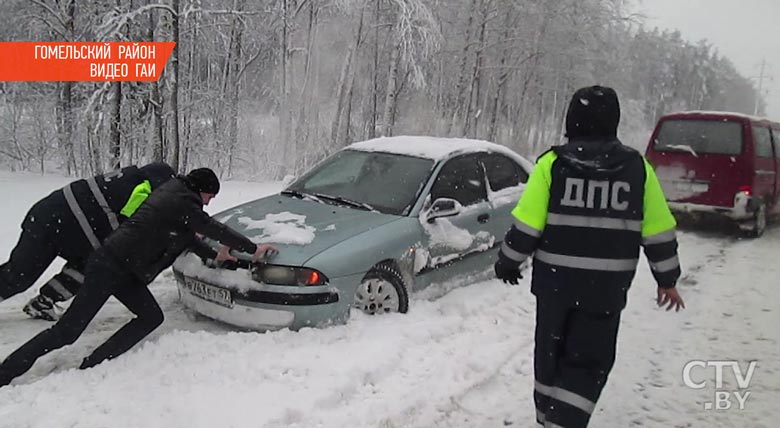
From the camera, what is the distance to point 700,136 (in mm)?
9180

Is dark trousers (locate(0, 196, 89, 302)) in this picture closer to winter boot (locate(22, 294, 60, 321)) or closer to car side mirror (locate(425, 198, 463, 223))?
winter boot (locate(22, 294, 60, 321))

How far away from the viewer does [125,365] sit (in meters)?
3.78

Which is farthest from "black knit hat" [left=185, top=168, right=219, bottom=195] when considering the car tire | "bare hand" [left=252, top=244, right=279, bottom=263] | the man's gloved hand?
the car tire

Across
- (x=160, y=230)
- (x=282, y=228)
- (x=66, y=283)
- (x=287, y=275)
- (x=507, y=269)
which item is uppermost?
(x=507, y=269)

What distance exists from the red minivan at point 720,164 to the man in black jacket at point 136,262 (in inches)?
298

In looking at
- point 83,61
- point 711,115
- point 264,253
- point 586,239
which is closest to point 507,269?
point 586,239

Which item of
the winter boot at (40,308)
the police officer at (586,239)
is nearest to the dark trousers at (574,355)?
the police officer at (586,239)

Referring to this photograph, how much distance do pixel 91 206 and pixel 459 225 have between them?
312cm

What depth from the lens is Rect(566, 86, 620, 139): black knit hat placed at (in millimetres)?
2768

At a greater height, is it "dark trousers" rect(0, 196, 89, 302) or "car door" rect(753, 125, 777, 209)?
"car door" rect(753, 125, 777, 209)

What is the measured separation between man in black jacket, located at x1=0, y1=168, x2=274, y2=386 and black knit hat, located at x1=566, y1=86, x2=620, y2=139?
2424 millimetres

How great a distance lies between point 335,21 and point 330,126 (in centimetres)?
433

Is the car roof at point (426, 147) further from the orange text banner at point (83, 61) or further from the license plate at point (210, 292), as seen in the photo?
the orange text banner at point (83, 61)

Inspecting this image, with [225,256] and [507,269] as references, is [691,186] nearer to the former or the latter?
[507,269]
